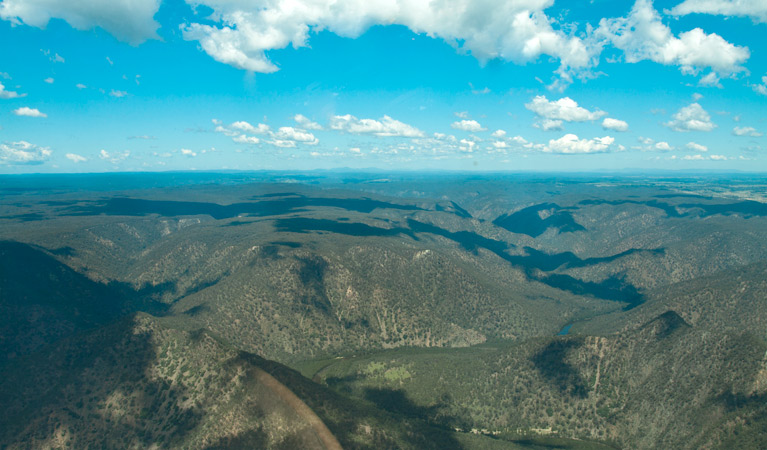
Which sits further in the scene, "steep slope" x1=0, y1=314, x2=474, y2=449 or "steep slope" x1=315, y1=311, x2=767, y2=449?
"steep slope" x1=315, y1=311, x2=767, y2=449

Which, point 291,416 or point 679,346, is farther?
point 679,346

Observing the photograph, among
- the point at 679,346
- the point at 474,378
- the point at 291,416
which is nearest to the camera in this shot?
the point at 291,416

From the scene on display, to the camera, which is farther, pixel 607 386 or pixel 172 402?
pixel 607 386

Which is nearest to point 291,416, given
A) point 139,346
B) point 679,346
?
point 139,346

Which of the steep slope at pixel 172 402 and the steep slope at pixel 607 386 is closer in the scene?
the steep slope at pixel 172 402

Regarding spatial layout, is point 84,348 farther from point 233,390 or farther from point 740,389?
point 740,389

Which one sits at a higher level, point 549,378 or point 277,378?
point 277,378

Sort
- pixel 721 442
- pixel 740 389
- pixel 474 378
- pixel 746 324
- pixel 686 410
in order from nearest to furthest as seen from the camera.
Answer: pixel 721 442 < pixel 740 389 < pixel 686 410 < pixel 474 378 < pixel 746 324

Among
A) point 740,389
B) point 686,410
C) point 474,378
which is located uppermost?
point 740,389

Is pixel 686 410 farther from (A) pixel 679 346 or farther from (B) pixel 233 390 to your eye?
(B) pixel 233 390

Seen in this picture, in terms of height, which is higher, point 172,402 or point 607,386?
point 172,402
